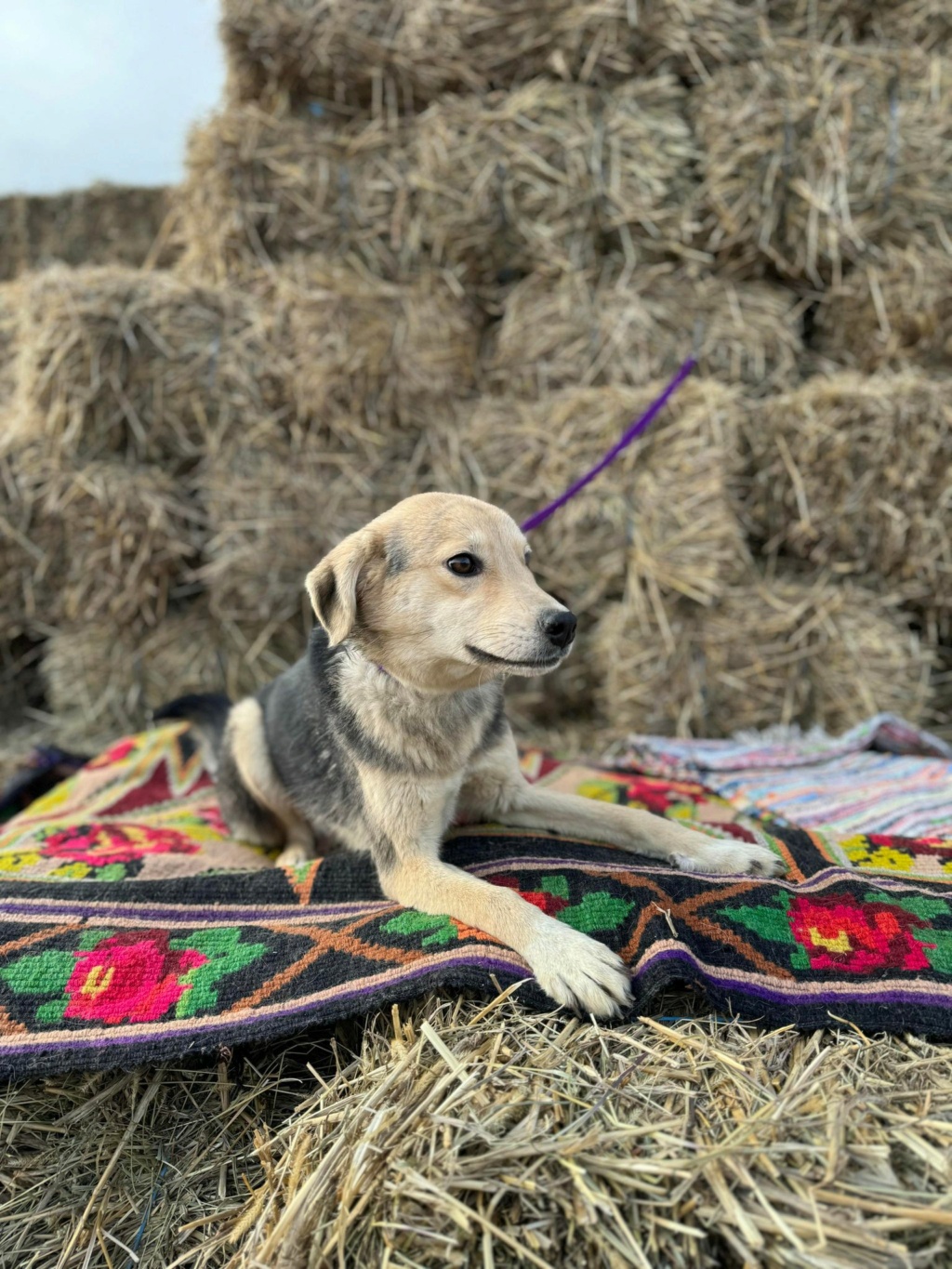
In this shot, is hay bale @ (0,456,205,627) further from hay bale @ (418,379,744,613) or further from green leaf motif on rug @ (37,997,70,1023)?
green leaf motif on rug @ (37,997,70,1023)

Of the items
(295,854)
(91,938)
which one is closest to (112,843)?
(295,854)

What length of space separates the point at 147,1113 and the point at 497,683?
1.40 metres

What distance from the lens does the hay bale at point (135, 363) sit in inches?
152

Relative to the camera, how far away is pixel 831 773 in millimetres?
3381

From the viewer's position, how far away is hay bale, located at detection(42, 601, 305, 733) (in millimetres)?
4156

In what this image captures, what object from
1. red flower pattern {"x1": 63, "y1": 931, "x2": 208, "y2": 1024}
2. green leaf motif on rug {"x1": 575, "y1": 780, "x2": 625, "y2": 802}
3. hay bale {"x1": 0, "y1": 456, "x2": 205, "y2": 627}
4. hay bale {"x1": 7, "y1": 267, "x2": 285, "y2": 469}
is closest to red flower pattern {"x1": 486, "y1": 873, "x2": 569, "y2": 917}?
red flower pattern {"x1": 63, "y1": 931, "x2": 208, "y2": 1024}

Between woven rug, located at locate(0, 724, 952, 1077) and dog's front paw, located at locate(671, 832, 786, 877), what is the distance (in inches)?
3.0

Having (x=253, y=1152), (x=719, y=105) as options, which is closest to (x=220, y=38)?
(x=719, y=105)

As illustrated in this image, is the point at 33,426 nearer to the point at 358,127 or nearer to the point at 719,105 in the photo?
the point at 358,127

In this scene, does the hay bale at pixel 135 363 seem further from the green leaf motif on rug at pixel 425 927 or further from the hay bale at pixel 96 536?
the green leaf motif on rug at pixel 425 927

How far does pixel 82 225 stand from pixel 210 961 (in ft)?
18.9

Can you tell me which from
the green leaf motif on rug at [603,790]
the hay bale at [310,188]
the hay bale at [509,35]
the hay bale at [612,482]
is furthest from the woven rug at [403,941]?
the hay bale at [509,35]

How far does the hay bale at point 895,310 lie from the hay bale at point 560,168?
2.85 ft

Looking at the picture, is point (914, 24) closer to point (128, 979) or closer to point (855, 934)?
point (855, 934)
